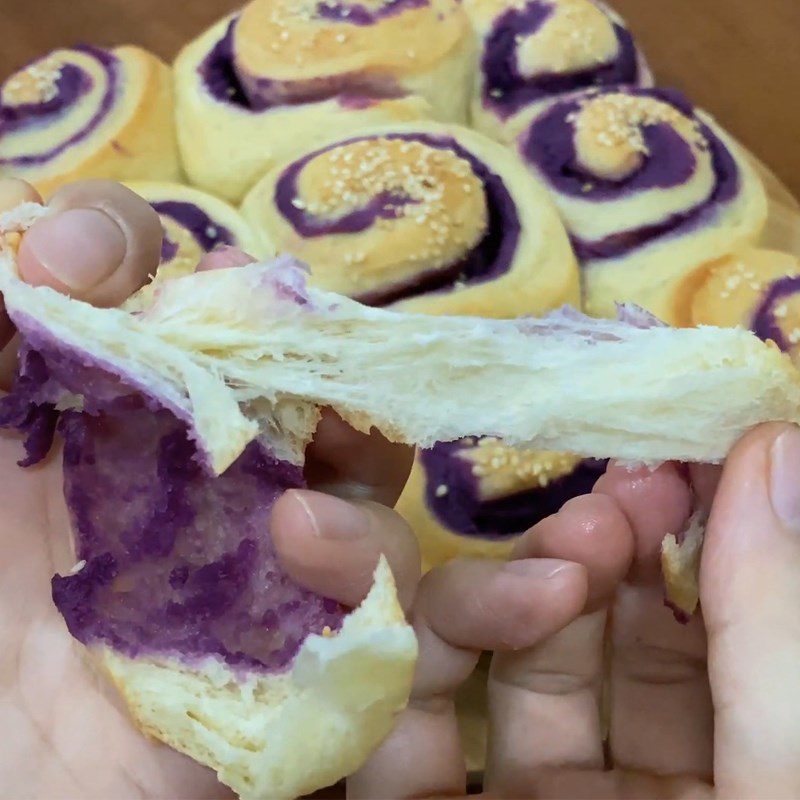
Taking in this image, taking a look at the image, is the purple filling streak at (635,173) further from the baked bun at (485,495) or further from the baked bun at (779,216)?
the baked bun at (485,495)

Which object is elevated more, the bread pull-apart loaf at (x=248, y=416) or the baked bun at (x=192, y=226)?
the bread pull-apart loaf at (x=248, y=416)

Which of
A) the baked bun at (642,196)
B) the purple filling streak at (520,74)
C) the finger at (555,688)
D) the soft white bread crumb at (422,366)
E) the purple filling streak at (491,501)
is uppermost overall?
the soft white bread crumb at (422,366)

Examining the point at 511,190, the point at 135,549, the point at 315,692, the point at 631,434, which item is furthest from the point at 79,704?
the point at 511,190

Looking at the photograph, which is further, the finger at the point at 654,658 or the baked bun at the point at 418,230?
the baked bun at the point at 418,230

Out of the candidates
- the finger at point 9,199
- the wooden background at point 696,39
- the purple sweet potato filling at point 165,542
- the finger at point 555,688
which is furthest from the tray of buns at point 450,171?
the purple sweet potato filling at point 165,542

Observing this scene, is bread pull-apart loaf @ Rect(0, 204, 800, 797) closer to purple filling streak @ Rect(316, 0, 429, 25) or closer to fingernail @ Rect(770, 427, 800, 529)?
fingernail @ Rect(770, 427, 800, 529)

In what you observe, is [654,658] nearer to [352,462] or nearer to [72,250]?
[352,462]
